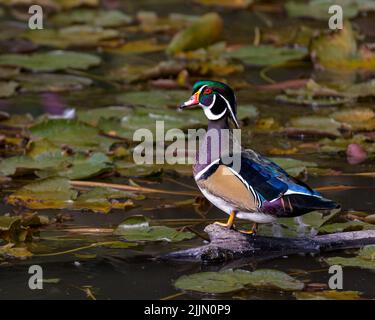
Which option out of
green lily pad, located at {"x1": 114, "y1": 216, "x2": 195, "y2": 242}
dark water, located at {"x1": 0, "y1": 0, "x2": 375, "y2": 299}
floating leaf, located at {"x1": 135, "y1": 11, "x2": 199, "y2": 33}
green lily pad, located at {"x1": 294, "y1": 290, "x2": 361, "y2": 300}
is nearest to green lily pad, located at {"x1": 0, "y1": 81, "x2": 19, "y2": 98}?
dark water, located at {"x1": 0, "y1": 0, "x2": 375, "y2": 299}

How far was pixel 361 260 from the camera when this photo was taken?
4898 millimetres

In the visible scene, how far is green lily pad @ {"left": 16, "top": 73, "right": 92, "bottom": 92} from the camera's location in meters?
8.41

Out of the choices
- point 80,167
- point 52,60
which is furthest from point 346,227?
point 52,60

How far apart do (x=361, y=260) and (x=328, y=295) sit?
440mm

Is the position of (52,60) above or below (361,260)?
above

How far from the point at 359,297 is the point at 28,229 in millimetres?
1815

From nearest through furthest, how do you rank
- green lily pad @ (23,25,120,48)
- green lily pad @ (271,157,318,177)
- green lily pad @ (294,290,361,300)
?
green lily pad @ (294,290,361,300) → green lily pad @ (271,157,318,177) → green lily pad @ (23,25,120,48)

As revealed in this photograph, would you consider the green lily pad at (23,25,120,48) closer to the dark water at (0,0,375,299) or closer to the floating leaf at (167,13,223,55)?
the floating leaf at (167,13,223,55)

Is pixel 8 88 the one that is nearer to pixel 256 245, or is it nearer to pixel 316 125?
pixel 316 125

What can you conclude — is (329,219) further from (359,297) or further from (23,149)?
(23,149)

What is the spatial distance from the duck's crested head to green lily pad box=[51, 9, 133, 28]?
5851mm

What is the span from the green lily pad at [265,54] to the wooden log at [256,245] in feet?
13.7

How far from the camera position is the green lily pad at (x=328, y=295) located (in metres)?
4.50

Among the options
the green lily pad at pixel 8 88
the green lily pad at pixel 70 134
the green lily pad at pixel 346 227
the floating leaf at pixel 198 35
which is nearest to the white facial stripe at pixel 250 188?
the green lily pad at pixel 346 227
